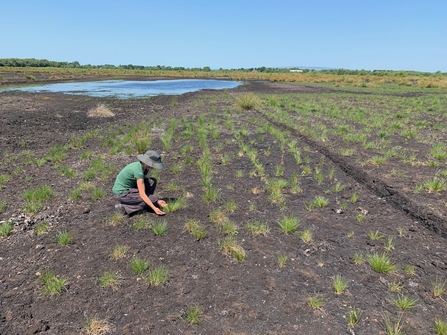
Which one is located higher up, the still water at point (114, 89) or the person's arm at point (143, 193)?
the person's arm at point (143, 193)

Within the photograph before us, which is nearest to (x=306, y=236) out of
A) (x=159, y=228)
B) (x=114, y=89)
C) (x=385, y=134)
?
(x=159, y=228)

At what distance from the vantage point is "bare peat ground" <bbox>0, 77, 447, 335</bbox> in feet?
11.6

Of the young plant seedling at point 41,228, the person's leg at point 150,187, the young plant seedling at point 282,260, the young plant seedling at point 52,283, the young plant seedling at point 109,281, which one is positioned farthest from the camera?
the person's leg at point 150,187

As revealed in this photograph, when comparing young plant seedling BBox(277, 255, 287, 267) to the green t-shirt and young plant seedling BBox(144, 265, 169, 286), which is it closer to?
young plant seedling BBox(144, 265, 169, 286)

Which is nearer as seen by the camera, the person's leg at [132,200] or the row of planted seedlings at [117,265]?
the row of planted seedlings at [117,265]

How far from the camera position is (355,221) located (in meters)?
5.96

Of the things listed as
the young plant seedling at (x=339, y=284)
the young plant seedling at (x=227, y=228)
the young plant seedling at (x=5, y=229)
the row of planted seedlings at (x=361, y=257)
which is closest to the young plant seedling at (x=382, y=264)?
the row of planted seedlings at (x=361, y=257)

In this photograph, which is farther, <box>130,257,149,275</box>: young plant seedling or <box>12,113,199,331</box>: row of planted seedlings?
<box>130,257,149,275</box>: young plant seedling

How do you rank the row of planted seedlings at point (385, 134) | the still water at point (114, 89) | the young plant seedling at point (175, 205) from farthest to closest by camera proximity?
the still water at point (114, 89) → the row of planted seedlings at point (385, 134) → the young plant seedling at point (175, 205)

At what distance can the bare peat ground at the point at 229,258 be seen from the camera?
3.54 metres

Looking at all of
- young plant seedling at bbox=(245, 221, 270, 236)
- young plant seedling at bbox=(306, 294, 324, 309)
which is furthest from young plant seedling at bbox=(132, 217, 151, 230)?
young plant seedling at bbox=(306, 294, 324, 309)

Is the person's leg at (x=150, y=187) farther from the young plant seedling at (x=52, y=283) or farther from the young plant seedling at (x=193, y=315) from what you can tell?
the young plant seedling at (x=193, y=315)

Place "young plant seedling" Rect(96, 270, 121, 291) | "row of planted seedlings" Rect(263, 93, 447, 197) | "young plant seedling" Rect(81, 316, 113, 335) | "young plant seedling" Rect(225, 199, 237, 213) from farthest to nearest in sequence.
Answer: "row of planted seedlings" Rect(263, 93, 447, 197)
"young plant seedling" Rect(225, 199, 237, 213)
"young plant seedling" Rect(96, 270, 121, 291)
"young plant seedling" Rect(81, 316, 113, 335)

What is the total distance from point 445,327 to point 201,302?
262 cm
